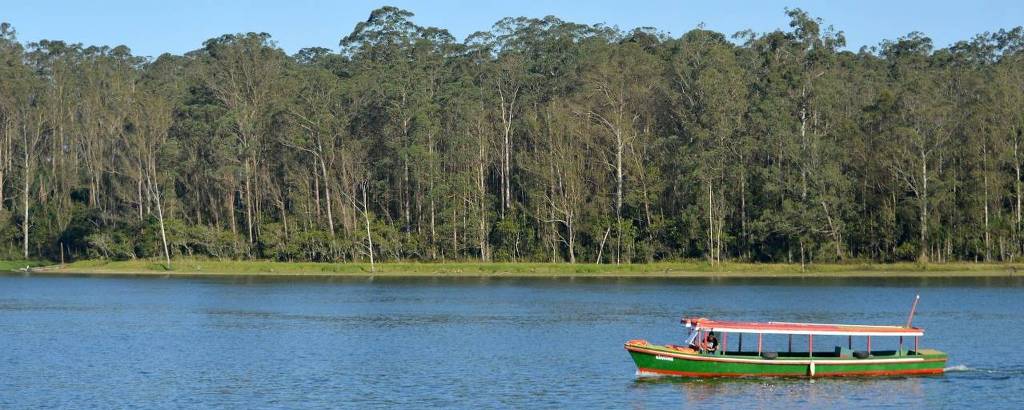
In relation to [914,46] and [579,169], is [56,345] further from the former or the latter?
[914,46]

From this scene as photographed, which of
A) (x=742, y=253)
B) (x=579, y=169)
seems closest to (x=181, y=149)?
(x=579, y=169)

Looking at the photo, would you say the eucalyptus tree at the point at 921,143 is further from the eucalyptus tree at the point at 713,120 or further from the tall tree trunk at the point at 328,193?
the tall tree trunk at the point at 328,193

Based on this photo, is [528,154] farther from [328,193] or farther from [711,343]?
[711,343]

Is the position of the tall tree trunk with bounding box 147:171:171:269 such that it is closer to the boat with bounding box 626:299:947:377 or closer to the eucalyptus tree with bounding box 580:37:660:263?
the eucalyptus tree with bounding box 580:37:660:263

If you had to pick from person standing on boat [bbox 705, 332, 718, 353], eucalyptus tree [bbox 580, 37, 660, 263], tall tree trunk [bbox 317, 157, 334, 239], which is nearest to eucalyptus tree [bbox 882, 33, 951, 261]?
eucalyptus tree [bbox 580, 37, 660, 263]

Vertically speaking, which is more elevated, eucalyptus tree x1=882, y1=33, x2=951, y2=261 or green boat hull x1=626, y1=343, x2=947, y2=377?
eucalyptus tree x1=882, y1=33, x2=951, y2=261

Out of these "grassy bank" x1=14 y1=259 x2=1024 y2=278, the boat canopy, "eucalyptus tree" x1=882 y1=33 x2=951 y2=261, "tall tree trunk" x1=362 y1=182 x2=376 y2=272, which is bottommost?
the boat canopy

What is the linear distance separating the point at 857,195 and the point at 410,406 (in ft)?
211

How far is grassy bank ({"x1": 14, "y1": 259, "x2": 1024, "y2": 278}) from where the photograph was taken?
286ft

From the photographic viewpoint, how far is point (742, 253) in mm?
94125

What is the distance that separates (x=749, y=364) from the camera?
39.9 m

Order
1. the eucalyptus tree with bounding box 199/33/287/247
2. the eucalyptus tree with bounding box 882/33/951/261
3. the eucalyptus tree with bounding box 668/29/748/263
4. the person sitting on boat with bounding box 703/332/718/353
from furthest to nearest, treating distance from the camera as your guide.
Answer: the eucalyptus tree with bounding box 199/33/287/247 < the eucalyptus tree with bounding box 668/29/748/263 < the eucalyptus tree with bounding box 882/33/951/261 < the person sitting on boat with bounding box 703/332/718/353

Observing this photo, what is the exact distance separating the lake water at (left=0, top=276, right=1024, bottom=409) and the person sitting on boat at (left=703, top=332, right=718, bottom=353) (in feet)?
4.10

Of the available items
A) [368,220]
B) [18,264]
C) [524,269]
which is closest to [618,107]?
[524,269]
